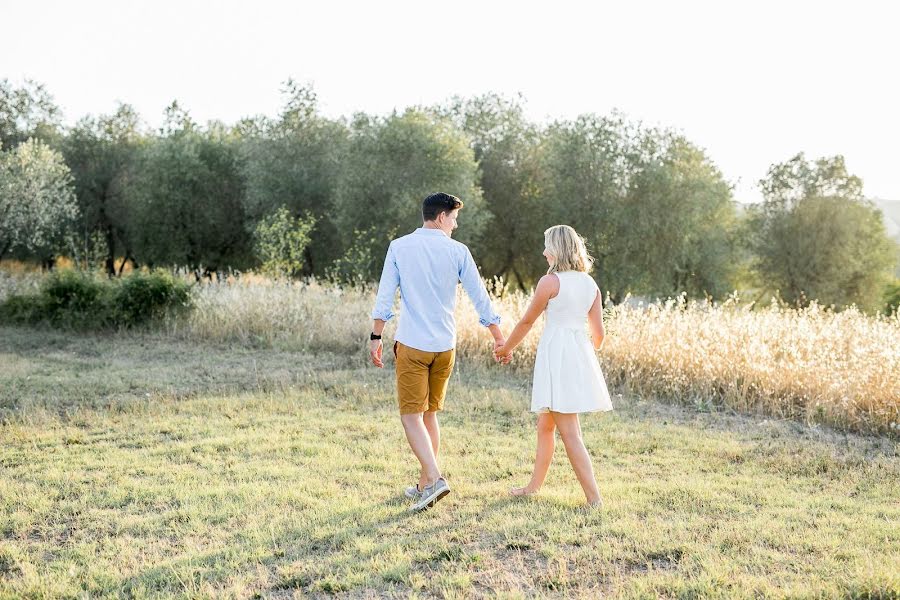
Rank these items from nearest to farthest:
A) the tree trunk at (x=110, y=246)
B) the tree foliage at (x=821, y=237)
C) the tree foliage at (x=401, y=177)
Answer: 1. the tree foliage at (x=401, y=177)
2. the tree foliage at (x=821, y=237)
3. the tree trunk at (x=110, y=246)

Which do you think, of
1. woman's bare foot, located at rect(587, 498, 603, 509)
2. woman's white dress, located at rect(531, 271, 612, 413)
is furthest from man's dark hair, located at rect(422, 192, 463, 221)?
woman's bare foot, located at rect(587, 498, 603, 509)

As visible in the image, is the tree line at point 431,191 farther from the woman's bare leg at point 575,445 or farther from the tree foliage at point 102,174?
the woman's bare leg at point 575,445

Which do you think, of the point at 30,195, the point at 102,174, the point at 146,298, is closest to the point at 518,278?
the point at 30,195

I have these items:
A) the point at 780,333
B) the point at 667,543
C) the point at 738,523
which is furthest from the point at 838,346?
the point at 667,543

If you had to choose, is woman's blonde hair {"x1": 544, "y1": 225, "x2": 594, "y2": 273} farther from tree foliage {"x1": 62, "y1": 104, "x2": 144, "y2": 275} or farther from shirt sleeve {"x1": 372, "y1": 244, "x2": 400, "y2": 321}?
tree foliage {"x1": 62, "y1": 104, "x2": 144, "y2": 275}

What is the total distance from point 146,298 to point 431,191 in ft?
42.3

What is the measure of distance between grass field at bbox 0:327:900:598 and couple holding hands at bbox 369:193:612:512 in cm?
55

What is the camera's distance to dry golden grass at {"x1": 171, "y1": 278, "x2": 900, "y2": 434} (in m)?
8.23

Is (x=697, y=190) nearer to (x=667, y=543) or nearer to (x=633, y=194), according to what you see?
(x=633, y=194)

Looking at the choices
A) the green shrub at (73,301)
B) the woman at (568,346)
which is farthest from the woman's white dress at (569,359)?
the green shrub at (73,301)

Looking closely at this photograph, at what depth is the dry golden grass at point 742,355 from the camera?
8.23 m

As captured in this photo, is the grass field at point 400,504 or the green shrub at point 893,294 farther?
the green shrub at point 893,294

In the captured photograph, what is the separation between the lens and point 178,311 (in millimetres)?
14766

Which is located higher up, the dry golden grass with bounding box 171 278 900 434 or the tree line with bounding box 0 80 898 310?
the tree line with bounding box 0 80 898 310
